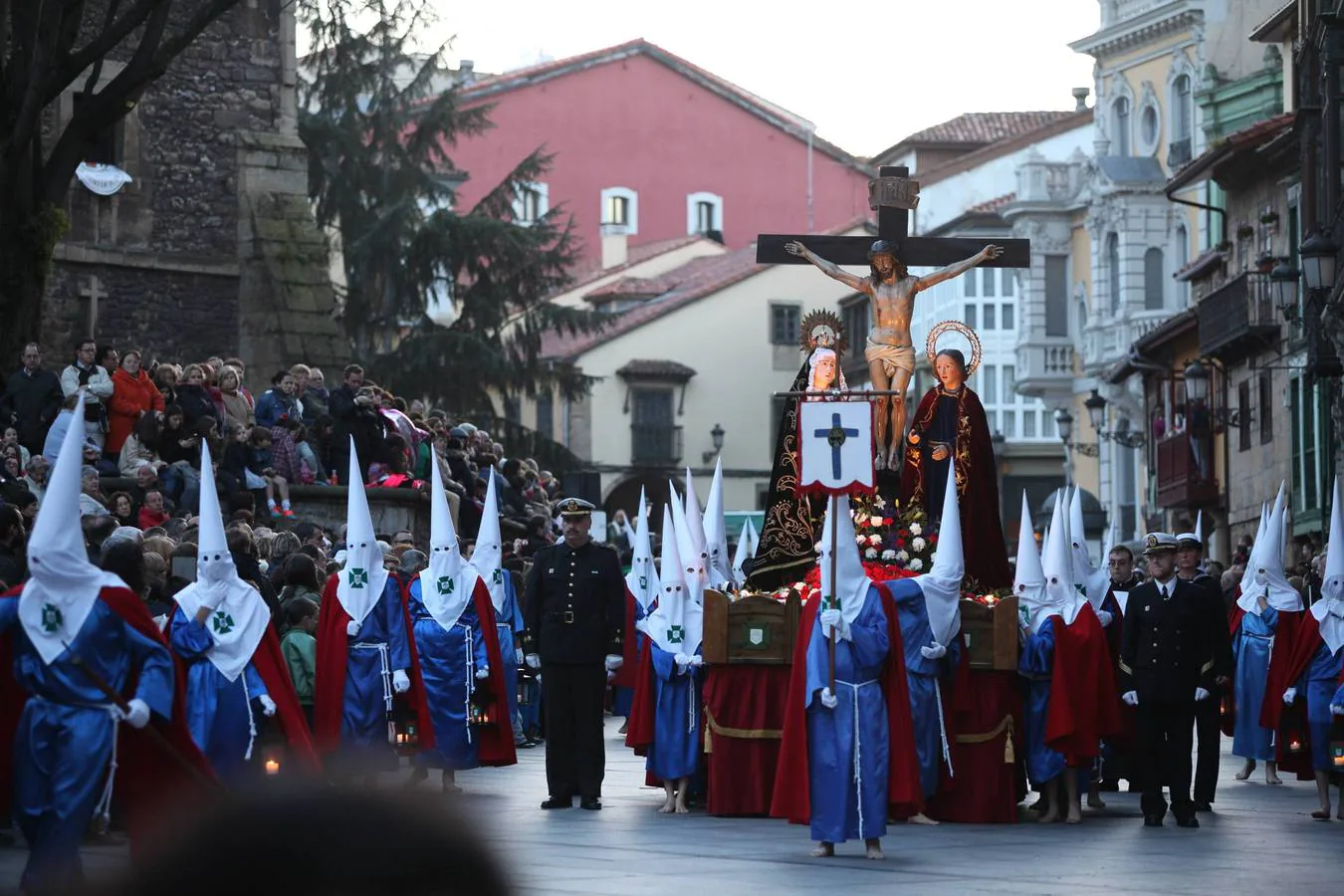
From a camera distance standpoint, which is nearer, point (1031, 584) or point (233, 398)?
point (1031, 584)

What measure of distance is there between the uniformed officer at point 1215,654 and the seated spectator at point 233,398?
1137 centimetres

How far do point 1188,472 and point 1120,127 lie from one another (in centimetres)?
1369

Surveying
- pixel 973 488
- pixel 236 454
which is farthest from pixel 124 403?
pixel 973 488

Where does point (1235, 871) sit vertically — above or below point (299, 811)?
below

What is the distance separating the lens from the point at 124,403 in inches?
917

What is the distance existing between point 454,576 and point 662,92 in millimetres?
58892

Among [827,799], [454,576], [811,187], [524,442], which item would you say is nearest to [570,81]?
[811,187]

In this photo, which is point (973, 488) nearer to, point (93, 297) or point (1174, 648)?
point (1174, 648)

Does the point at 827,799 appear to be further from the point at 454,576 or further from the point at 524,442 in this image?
the point at 524,442

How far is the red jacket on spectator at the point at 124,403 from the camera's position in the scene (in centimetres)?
2323

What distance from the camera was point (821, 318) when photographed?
1684 centimetres

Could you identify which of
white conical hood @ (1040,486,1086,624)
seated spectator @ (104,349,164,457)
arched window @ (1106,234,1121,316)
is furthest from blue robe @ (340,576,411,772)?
arched window @ (1106,234,1121,316)

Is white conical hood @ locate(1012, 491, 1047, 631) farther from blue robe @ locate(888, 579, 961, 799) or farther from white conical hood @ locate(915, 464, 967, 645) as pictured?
white conical hood @ locate(915, 464, 967, 645)

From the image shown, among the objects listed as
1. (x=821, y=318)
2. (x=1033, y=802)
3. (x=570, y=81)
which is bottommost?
(x=1033, y=802)
